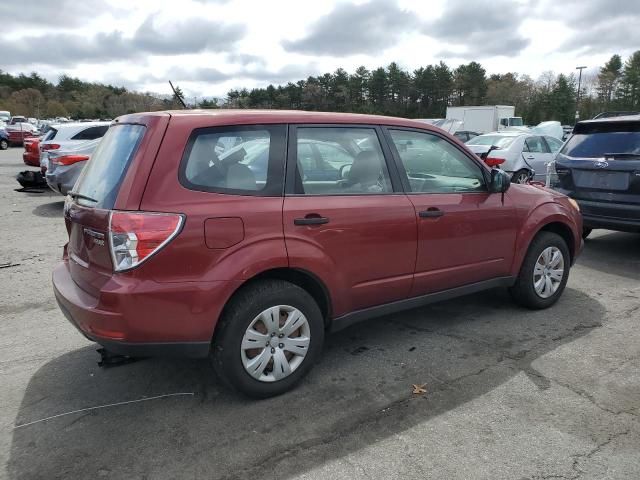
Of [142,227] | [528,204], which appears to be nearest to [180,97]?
[142,227]

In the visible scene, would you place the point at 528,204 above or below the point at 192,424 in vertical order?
above

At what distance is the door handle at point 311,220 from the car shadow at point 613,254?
171 inches

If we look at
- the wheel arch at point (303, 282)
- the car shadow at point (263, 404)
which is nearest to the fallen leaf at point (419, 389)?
the car shadow at point (263, 404)

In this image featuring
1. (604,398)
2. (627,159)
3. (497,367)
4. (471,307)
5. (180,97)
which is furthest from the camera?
(627,159)

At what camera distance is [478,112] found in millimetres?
37125

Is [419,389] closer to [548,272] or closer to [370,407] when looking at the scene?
[370,407]

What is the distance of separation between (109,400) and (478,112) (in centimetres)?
3773

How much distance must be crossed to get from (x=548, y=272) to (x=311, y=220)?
2676mm

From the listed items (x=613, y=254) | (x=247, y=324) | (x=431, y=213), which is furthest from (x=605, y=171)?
(x=247, y=324)

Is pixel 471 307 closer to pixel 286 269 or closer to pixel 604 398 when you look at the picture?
pixel 604 398

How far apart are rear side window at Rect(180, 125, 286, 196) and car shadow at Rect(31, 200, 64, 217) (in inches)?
312

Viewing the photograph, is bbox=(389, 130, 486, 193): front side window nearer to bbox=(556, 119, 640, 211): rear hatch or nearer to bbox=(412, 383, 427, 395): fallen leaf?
bbox=(412, 383, 427, 395): fallen leaf

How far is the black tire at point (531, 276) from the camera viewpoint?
453cm

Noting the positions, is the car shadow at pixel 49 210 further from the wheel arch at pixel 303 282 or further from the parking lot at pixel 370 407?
the wheel arch at pixel 303 282
